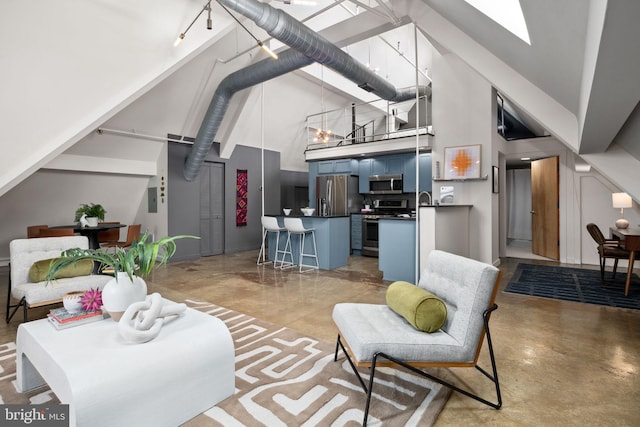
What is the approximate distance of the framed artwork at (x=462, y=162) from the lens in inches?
219

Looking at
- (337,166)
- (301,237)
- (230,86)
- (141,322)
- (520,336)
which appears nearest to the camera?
(141,322)

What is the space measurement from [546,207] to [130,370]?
7.67 metres

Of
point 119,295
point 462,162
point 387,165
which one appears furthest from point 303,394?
point 387,165

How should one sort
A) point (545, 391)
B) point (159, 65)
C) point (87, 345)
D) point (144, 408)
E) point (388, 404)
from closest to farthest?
1. point (144, 408)
2. point (87, 345)
3. point (388, 404)
4. point (545, 391)
5. point (159, 65)

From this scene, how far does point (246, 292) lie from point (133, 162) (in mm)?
4152

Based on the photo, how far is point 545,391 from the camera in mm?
1977

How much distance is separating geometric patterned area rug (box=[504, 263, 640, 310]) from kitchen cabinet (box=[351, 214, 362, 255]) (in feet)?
10.3

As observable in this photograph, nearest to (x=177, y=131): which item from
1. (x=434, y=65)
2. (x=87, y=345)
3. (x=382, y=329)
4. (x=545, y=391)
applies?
(x=434, y=65)

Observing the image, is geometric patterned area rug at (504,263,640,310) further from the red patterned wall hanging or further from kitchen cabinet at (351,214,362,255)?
the red patterned wall hanging

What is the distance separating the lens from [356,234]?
747 centimetres

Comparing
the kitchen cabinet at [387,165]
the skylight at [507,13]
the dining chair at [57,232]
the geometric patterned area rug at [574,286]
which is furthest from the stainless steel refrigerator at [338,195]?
the skylight at [507,13]

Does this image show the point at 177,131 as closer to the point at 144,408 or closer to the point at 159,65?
the point at 159,65

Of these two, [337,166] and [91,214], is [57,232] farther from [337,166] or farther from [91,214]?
[337,166]

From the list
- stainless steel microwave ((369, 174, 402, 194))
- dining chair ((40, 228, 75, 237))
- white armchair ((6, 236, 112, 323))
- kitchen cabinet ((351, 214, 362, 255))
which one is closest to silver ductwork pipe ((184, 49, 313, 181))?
dining chair ((40, 228, 75, 237))
